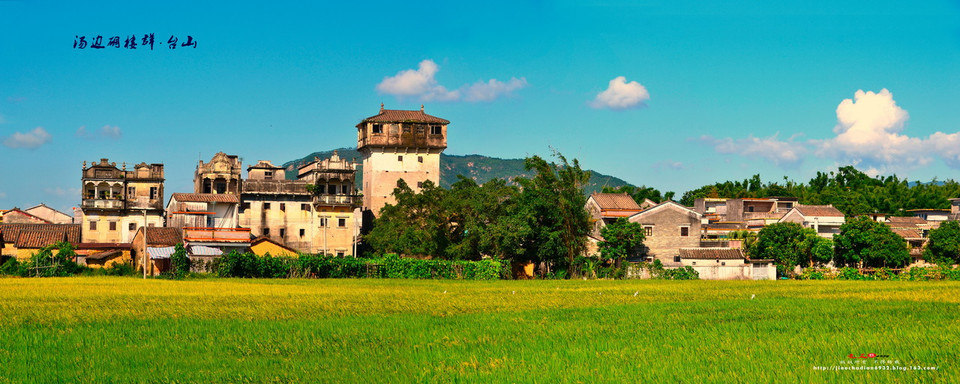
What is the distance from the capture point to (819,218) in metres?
72.1

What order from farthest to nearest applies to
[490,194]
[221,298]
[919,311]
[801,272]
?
[801,272], [490,194], [221,298], [919,311]

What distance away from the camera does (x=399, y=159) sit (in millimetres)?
71000

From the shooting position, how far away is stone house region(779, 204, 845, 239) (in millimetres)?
71750

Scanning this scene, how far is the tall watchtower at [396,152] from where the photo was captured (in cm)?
7038

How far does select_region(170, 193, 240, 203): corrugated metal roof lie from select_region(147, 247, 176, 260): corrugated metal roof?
9988mm

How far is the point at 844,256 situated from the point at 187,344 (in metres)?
54.3

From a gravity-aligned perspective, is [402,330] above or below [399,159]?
below

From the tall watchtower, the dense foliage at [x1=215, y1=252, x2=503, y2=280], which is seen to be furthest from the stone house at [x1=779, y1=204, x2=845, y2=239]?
the dense foliage at [x1=215, y1=252, x2=503, y2=280]

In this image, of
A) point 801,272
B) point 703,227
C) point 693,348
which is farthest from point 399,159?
point 693,348

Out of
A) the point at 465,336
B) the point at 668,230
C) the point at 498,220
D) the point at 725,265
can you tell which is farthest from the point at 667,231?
the point at 465,336

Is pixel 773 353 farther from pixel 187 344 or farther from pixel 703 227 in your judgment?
pixel 703 227

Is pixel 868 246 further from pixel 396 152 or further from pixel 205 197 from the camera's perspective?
pixel 205 197

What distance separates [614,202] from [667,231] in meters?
9.41

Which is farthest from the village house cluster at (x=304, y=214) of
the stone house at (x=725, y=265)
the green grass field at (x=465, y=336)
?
the green grass field at (x=465, y=336)
